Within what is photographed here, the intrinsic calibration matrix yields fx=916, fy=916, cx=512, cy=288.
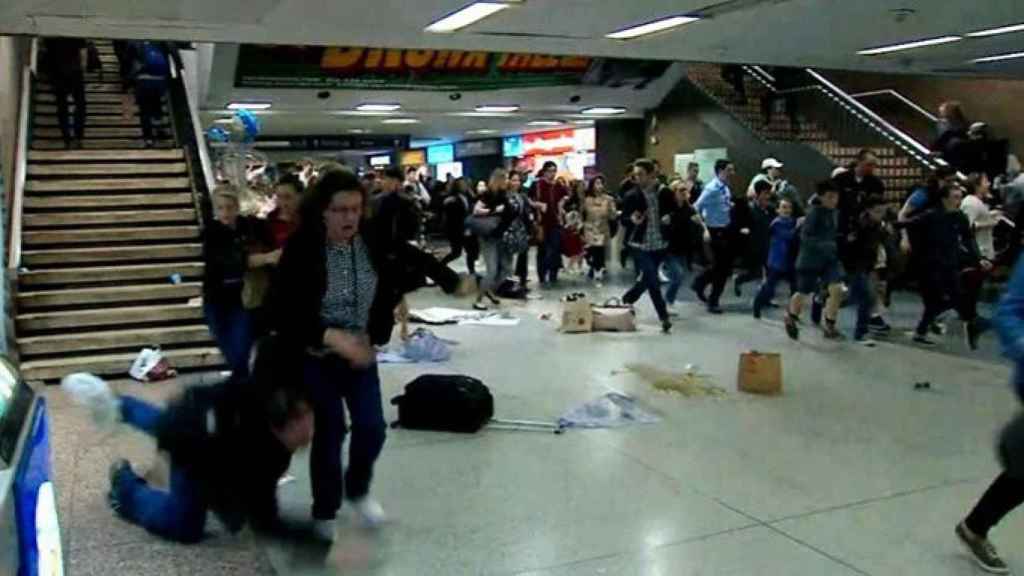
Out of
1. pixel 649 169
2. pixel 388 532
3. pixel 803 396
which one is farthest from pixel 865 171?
pixel 388 532

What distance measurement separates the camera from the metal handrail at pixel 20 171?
293 inches

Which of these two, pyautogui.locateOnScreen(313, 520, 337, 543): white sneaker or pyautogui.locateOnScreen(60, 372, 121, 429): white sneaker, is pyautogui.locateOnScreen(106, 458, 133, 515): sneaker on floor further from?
pyautogui.locateOnScreen(313, 520, 337, 543): white sneaker

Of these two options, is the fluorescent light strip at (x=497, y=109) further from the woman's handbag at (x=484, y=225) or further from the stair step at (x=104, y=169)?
the stair step at (x=104, y=169)

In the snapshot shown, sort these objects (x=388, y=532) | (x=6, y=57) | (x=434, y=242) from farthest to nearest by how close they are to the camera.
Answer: (x=434, y=242)
(x=6, y=57)
(x=388, y=532)

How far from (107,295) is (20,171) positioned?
6.54ft

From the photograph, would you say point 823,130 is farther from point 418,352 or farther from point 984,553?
point 984,553

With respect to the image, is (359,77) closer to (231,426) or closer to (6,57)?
(6,57)

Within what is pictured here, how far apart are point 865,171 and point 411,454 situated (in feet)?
19.3

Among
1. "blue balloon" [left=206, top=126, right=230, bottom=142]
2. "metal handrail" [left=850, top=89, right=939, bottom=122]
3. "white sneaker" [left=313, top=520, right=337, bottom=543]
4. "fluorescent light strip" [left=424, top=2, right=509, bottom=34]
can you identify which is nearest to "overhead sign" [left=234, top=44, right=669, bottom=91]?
"blue balloon" [left=206, top=126, right=230, bottom=142]

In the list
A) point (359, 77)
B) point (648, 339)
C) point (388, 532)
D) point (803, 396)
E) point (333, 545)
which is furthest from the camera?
point (359, 77)

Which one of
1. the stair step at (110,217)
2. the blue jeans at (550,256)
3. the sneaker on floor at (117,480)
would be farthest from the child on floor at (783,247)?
the sneaker on floor at (117,480)

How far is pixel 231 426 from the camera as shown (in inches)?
113

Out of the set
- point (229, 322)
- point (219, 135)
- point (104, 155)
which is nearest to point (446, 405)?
point (229, 322)

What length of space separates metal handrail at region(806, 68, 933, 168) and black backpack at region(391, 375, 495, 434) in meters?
8.26
